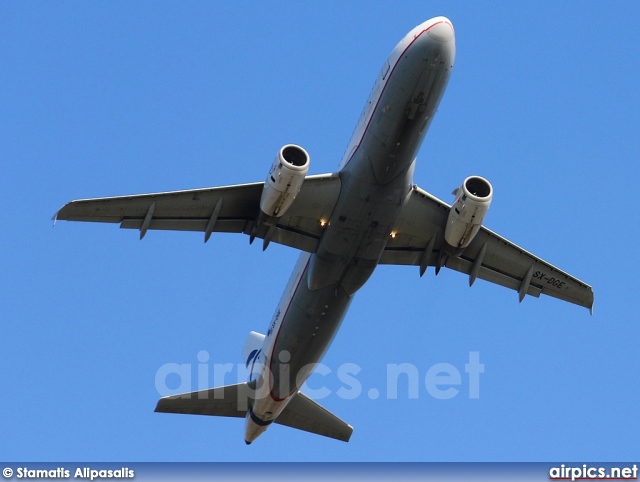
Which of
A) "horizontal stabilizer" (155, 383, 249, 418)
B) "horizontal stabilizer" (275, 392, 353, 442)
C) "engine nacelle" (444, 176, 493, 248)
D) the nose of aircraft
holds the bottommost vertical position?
"horizontal stabilizer" (155, 383, 249, 418)

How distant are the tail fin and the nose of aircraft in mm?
16045

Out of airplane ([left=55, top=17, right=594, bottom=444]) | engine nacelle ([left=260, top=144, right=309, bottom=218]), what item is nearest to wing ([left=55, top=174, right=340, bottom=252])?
airplane ([left=55, top=17, right=594, bottom=444])

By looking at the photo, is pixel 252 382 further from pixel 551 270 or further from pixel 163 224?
pixel 551 270

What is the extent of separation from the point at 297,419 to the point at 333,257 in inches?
409

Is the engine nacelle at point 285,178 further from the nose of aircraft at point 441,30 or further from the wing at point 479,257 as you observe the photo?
the nose of aircraft at point 441,30

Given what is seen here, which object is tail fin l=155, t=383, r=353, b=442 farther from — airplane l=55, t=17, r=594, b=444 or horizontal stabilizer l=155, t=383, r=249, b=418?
airplane l=55, t=17, r=594, b=444

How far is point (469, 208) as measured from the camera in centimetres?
3516

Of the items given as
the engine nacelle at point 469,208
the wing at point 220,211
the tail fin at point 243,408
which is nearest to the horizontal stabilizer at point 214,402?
the tail fin at point 243,408

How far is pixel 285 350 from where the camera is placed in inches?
1513

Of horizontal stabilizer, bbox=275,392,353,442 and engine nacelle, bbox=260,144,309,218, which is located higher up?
engine nacelle, bbox=260,144,309,218

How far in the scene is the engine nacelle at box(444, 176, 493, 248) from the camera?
3506 cm

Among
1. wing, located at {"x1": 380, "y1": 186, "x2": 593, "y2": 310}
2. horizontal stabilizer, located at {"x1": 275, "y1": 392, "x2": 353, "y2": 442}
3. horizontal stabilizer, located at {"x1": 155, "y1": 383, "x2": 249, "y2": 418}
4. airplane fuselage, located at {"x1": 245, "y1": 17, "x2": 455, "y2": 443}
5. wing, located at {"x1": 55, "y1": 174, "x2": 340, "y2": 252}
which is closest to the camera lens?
airplane fuselage, located at {"x1": 245, "y1": 17, "x2": 455, "y2": 443}

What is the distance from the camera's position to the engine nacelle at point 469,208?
35062 mm

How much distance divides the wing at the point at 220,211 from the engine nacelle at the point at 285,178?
1326mm
